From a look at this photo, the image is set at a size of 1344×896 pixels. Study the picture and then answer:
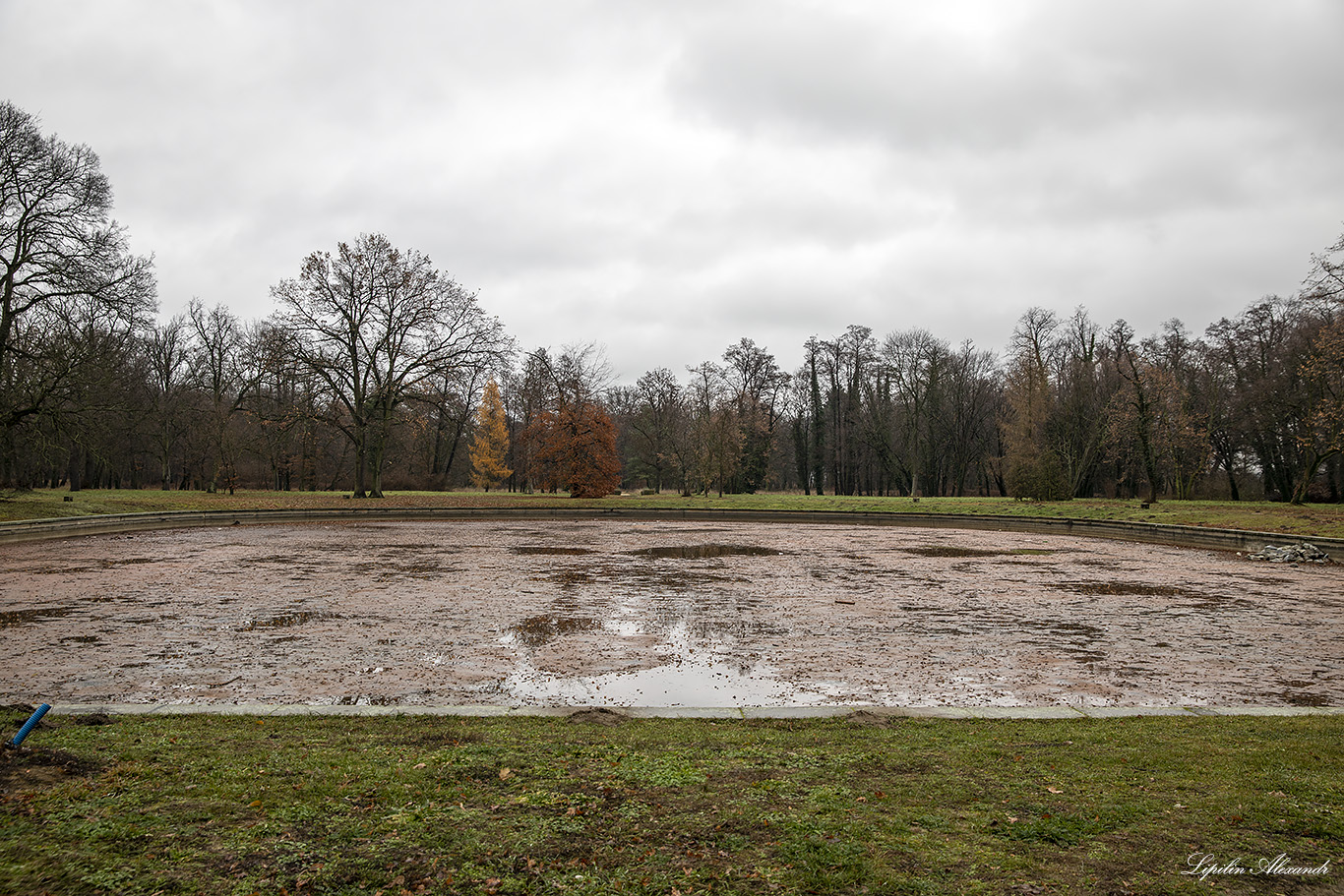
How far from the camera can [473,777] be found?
407cm

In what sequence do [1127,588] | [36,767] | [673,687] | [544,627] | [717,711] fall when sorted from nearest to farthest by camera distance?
[36,767], [717,711], [673,687], [544,627], [1127,588]

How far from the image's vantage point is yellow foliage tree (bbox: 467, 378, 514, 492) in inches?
2221

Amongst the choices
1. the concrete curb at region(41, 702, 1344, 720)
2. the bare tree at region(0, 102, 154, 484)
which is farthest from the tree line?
the concrete curb at region(41, 702, 1344, 720)

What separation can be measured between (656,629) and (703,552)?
961cm

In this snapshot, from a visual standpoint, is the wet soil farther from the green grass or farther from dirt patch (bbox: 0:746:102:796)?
dirt patch (bbox: 0:746:102:796)

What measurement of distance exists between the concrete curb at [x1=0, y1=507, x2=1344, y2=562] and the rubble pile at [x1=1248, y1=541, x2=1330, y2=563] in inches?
56.5

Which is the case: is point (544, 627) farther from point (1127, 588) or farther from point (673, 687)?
point (1127, 588)

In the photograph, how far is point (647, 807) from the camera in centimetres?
374

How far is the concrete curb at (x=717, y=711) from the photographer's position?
5379mm

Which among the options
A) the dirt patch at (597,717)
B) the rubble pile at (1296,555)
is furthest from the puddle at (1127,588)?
the dirt patch at (597,717)

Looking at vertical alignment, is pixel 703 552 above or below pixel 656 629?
below

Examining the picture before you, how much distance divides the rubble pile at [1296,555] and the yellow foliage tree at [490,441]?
4612 cm

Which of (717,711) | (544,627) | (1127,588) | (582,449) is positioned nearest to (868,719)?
(717,711)

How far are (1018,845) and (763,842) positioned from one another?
1145 millimetres
